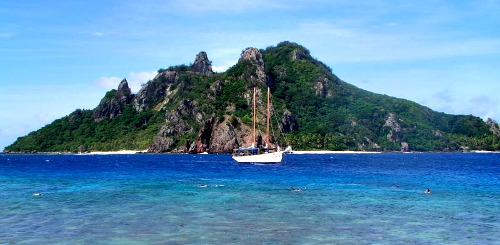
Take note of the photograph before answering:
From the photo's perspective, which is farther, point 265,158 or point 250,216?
point 265,158

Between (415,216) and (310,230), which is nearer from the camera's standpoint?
(310,230)

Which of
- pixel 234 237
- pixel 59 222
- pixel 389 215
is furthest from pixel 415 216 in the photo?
pixel 59 222

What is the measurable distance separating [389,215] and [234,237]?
1406 cm

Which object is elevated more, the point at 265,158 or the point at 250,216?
the point at 265,158

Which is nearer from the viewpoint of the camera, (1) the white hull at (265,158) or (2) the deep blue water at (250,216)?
(2) the deep blue water at (250,216)

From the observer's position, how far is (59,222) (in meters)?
33.4

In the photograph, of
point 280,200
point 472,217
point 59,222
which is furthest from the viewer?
point 280,200

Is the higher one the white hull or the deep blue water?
the white hull

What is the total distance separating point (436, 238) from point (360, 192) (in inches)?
1006

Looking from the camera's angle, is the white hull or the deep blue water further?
the white hull

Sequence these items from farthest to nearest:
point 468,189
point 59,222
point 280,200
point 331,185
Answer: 1. point 331,185
2. point 468,189
3. point 280,200
4. point 59,222

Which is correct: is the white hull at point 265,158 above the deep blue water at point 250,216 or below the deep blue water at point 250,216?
above

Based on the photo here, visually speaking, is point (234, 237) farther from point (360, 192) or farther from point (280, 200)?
point (360, 192)

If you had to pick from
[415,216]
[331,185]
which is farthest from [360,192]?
[415,216]
